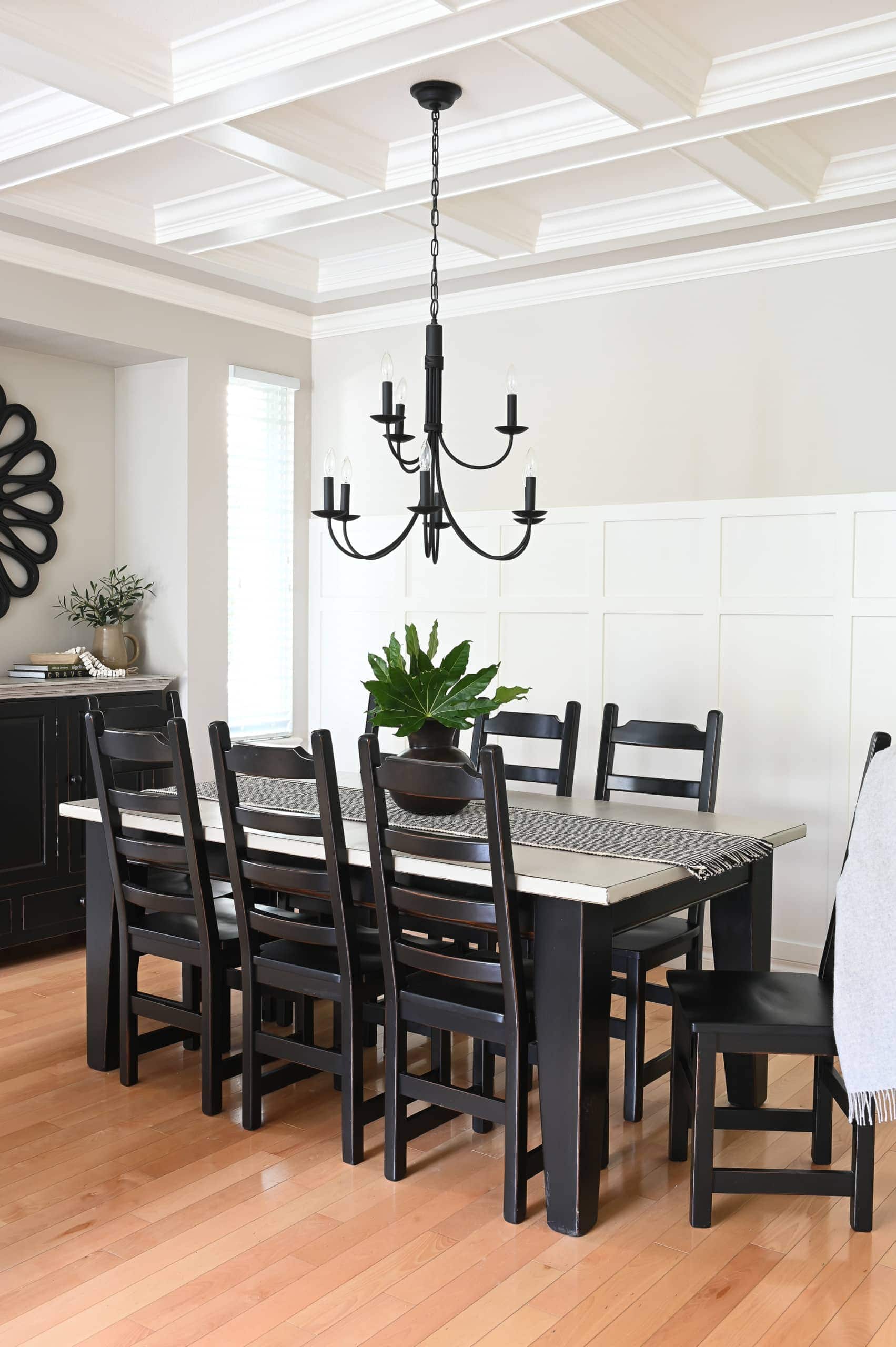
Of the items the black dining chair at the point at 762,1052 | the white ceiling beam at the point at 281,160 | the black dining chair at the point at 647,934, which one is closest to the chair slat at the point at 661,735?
the black dining chair at the point at 647,934

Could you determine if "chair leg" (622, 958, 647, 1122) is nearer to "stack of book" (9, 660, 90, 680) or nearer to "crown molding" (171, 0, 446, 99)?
"crown molding" (171, 0, 446, 99)

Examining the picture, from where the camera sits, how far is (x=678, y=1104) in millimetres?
2848

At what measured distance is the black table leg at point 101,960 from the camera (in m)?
3.36

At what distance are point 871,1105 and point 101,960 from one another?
84.1 inches

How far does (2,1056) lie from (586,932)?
1.99m

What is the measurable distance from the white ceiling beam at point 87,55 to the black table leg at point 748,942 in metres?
2.64

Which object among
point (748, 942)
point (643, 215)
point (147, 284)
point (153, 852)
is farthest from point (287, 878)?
point (147, 284)

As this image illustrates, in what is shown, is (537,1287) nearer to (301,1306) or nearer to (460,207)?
(301,1306)

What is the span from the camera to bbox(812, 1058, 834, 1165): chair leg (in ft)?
8.94

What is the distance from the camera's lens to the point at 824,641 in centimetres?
421

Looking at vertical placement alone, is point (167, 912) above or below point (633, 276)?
below

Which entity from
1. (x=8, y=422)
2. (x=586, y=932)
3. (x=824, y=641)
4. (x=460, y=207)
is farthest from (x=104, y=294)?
(x=586, y=932)

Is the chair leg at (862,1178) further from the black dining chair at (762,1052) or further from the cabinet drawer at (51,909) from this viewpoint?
the cabinet drawer at (51,909)

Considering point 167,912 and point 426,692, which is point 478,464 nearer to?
point 426,692
